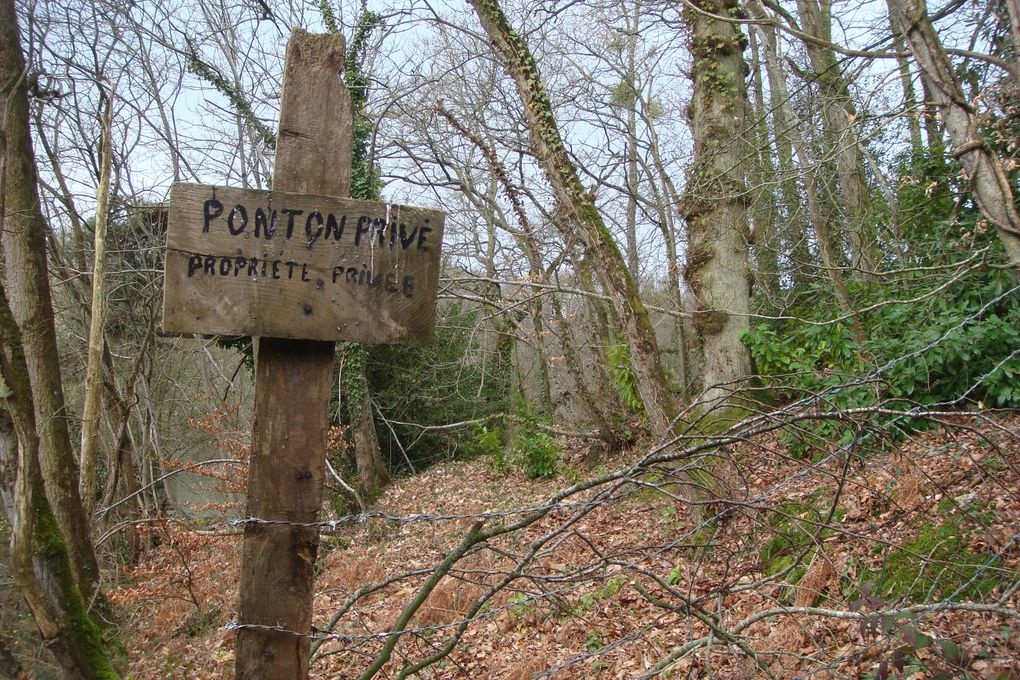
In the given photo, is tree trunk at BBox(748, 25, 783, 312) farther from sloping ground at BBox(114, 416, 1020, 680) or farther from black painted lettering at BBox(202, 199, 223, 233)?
black painted lettering at BBox(202, 199, 223, 233)

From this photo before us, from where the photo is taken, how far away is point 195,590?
8891 millimetres

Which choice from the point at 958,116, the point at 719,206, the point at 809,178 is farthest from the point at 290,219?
the point at 809,178

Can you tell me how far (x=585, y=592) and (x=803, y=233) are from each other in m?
8.11

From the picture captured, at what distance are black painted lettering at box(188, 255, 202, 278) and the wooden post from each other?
29 centimetres

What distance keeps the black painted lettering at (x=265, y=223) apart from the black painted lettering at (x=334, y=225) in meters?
0.16

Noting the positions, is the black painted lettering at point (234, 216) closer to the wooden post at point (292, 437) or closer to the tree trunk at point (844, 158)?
the wooden post at point (292, 437)

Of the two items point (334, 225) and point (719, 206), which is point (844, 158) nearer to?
point (719, 206)

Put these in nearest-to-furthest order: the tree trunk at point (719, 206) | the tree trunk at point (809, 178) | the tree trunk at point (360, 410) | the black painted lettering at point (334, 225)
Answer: the black painted lettering at point (334, 225)
the tree trunk at point (809, 178)
the tree trunk at point (719, 206)
the tree trunk at point (360, 410)

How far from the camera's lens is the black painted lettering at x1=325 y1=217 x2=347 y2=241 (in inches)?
87.7

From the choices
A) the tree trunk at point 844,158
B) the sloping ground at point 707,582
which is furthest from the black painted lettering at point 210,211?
the tree trunk at point 844,158

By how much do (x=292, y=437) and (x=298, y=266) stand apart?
0.55 metres

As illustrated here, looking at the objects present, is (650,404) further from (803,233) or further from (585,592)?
(803,233)

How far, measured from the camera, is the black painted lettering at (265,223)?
2.17m

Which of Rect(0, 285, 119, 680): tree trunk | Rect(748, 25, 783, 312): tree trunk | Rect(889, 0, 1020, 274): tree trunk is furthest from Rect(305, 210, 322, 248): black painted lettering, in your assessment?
Answer: Rect(748, 25, 783, 312): tree trunk
